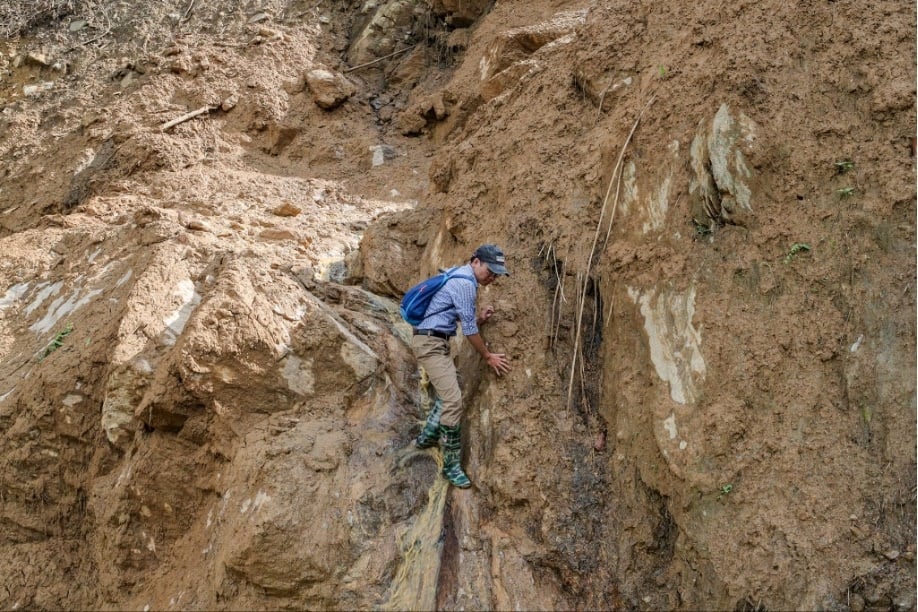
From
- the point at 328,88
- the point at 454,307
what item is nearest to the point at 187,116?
the point at 328,88

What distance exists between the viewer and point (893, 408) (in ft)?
12.8

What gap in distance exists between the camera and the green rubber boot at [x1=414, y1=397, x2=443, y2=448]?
4855 mm

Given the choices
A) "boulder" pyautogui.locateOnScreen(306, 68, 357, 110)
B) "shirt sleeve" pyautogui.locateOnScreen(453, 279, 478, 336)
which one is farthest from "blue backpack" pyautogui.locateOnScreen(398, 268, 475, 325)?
"boulder" pyautogui.locateOnScreen(306, 68, 357, 110)

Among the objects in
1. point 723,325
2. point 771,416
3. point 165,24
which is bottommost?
point 771,416

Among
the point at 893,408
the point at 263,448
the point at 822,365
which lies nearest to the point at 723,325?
the point at 822,365

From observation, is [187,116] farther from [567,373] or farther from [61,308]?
[567,373]

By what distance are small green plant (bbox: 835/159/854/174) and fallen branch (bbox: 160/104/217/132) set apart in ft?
28.7

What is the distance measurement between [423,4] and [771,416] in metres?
9.83

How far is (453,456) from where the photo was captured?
15.7ft

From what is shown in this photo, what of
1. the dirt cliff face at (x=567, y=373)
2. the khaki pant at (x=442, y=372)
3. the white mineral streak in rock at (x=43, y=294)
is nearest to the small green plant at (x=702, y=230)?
the dirt cliff face at (x=567, y=373)

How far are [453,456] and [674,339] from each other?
169 cm

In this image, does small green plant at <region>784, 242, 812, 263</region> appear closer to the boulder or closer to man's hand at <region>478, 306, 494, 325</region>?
man's hand at <region>478, 306, 494, 325</region>

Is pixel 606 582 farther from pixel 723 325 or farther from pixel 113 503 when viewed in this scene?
pixel 113 503

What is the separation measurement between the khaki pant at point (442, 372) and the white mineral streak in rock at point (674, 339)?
4.51ft
